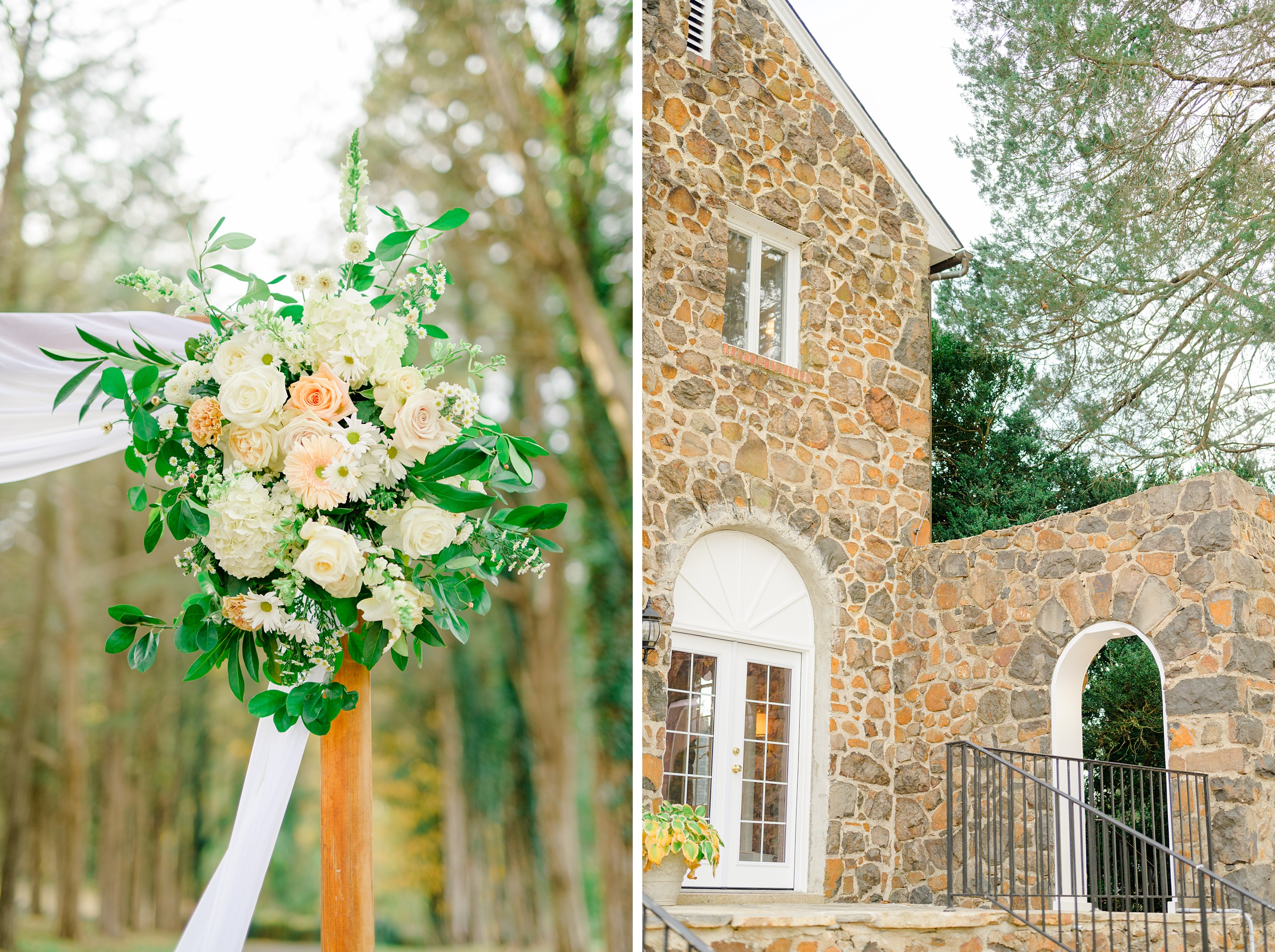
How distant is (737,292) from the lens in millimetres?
6520

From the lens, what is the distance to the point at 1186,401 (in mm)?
8703

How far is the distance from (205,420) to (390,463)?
308 mm

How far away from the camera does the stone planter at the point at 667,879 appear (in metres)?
4.41

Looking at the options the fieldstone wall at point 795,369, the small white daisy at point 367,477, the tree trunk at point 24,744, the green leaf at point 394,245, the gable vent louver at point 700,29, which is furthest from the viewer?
the gable vent louver at point 700,29

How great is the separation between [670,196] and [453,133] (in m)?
3.71

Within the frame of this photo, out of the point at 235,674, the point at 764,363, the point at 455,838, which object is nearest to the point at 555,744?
the point at 455,838

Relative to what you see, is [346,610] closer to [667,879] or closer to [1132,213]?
[667,879]

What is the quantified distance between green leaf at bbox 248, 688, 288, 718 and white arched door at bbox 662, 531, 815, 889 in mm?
3903

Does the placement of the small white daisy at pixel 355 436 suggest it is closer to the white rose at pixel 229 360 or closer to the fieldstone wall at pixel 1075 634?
the white rose at pixel 229 360

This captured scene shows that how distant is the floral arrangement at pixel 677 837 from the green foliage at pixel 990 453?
5547 millimetres

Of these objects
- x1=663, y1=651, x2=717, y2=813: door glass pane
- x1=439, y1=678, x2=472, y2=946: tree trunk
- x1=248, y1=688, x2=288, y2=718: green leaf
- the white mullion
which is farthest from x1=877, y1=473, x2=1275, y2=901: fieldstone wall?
x1=248, y1=688, x2=288, y2=718: green leaf

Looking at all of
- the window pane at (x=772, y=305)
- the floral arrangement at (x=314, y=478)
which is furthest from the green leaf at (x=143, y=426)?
the window pane at (x=772, y=305)

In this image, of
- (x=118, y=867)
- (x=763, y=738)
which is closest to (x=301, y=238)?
(x=118, y=867)

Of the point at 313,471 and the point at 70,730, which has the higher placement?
the point at 313,471
